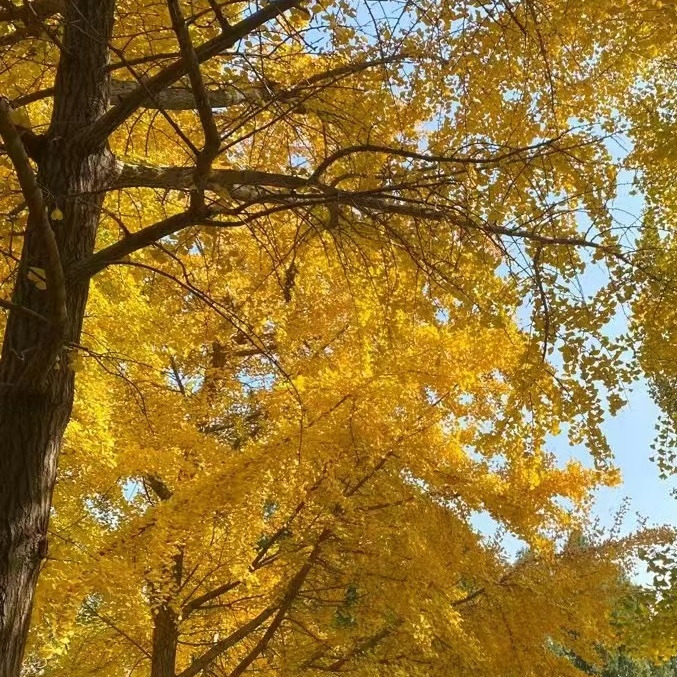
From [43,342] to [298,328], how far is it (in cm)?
320

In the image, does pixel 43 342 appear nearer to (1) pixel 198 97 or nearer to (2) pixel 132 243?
(2) pixel 132 243

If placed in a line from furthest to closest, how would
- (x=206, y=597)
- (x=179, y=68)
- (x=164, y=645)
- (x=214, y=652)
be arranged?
1. (x=206, y=597)
2. (x=164, y=645)
3. (x=214, y=652)
4. (x=179, y=68)

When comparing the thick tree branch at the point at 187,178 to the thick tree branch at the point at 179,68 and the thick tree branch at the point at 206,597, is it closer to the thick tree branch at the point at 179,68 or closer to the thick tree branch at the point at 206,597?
the thick tree branch at the point at 179,68

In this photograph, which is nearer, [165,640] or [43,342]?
[43,342]

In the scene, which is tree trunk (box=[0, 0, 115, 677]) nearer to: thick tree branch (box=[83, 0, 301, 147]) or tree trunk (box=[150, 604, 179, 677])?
thick tree branch (box=[83, 0, 301, 147])

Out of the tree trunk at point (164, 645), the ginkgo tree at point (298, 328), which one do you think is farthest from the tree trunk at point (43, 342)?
the tree trunk at point (164, 645)

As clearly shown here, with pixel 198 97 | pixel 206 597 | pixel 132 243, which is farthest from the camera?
pixel 206 597

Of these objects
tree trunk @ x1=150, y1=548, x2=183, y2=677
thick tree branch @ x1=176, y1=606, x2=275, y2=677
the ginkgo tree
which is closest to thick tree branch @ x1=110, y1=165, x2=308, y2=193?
the ginkgo tree

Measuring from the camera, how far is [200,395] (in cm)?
494

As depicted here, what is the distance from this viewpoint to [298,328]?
5148 millimetres

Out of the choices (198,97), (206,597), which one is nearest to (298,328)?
(206,597)

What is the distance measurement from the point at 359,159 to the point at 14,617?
1975 mm

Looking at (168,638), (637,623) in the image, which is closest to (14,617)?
(168,638)

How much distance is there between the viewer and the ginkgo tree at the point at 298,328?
211 cm
